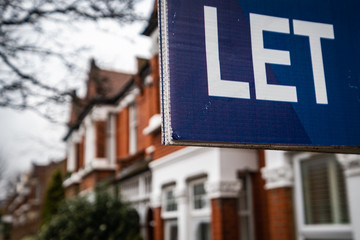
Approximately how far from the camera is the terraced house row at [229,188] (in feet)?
19.7

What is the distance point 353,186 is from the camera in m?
5.34

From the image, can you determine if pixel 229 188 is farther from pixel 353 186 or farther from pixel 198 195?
pixel 353 186

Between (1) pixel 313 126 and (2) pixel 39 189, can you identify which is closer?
(1) pixel 313 126

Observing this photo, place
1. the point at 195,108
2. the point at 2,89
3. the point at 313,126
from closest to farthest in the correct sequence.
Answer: the point at 195,108
the point at 313,126
the point at 2,89

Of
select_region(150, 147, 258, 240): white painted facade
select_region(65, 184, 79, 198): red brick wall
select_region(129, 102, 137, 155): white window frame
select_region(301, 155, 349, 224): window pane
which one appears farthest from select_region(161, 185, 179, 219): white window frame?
select_region(65, 184, 79, 198): red brick wall

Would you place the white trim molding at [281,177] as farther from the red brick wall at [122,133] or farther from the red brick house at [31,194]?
the red brick house at [31,194]

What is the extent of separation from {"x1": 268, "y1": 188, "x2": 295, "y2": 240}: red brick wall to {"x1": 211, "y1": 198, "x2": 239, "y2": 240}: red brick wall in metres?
1.35

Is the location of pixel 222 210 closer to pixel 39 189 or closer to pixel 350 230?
pixel 350 230

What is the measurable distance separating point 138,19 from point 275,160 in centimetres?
333

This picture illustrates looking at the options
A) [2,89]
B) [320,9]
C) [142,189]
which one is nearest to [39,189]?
[142,189]

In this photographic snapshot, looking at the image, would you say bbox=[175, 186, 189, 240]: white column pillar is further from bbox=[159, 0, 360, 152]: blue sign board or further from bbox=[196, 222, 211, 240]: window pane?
bbox=[159, 0, 360, 152]: blue sign board

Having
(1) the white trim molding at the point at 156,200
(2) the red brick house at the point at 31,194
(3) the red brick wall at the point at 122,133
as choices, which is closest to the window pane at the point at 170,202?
(1) the white trim molding at the point at 156,200

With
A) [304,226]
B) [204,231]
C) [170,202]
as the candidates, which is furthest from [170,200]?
[304,226]

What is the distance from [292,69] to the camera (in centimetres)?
265
